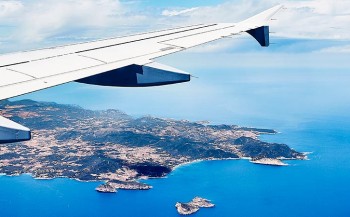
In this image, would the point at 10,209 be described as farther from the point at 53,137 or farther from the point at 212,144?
the point at 212,144

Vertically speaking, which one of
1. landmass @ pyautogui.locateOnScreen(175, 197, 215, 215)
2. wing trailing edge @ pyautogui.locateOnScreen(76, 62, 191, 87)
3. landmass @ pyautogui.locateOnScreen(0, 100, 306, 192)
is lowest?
landmass @ pyautogui.locateOnScreen(175, 197, 215, 215)

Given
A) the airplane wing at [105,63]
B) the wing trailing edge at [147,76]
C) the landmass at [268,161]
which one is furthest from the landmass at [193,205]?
the wing trailing edge at [147,76]

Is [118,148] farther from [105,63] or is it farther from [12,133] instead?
[12,133]

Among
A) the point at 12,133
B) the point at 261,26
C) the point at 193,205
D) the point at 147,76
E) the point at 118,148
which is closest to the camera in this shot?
the point at 12,133

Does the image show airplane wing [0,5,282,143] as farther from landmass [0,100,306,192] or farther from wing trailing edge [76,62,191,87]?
landmass [0,100,306,192]

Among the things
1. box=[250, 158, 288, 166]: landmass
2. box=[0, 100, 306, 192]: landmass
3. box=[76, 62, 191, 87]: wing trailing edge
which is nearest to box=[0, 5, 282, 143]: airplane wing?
box=[76, 62, 191, 87]: wing trailing edge

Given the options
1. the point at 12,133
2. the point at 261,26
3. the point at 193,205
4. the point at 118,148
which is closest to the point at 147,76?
the point at 12,133
